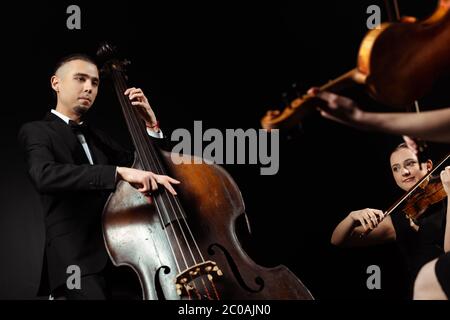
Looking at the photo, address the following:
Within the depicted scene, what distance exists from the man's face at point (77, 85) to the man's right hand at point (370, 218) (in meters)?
1.13

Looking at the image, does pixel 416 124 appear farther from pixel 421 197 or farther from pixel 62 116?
pixel 62 116

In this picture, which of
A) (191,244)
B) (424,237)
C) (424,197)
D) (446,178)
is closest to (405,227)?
(424,237)

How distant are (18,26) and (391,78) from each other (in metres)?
1.84

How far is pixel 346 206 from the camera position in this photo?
258 centimetres

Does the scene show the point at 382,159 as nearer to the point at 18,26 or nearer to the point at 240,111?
the point at 240,111

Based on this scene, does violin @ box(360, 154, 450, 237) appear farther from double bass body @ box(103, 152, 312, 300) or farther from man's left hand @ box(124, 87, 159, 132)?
man's left hand @ box(124, 87, 159, 132)

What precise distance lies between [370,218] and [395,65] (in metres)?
1.10

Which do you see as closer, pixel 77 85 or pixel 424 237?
pixel 77 85

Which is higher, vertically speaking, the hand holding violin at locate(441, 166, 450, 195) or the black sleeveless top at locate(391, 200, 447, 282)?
the hand holding violin at locate(441, 166, 450, 195)

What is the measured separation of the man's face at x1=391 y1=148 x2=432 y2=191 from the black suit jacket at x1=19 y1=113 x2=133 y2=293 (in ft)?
4.01

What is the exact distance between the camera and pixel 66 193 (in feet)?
6.09

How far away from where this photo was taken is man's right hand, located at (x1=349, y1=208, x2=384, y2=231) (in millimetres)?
2137

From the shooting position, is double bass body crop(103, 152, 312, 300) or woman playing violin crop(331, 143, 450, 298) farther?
woman playing violin crop(331, 143, 450, 298)

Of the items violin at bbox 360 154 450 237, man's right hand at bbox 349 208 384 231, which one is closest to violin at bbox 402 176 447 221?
violin at bbox 360 154 450 237
